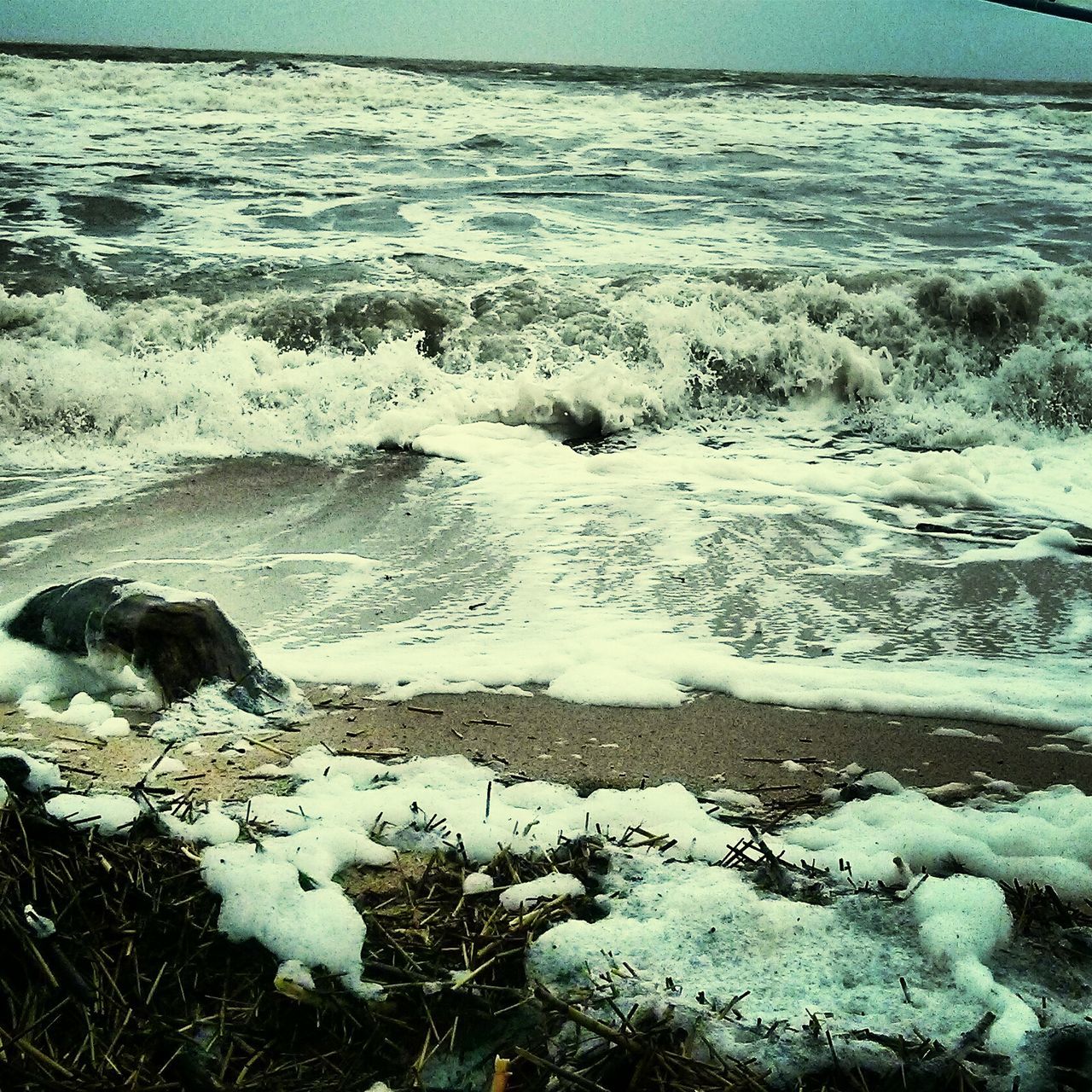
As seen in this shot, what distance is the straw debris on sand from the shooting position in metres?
0.78

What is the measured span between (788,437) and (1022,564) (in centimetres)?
142

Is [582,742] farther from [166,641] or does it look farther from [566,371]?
[566,371]

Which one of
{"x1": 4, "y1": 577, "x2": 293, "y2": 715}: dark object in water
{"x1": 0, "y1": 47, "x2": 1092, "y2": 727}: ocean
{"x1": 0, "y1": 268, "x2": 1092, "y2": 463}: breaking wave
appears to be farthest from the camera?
{"x1": 0, "y1": 268, "x2": 1092, "y2": 463}: breaking wave

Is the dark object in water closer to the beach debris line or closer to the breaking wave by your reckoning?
→ the beach debris line

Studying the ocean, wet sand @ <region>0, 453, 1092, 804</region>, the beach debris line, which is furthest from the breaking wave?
the beach debris line

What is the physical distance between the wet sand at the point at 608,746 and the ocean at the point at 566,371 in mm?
88

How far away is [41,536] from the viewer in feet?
8.68

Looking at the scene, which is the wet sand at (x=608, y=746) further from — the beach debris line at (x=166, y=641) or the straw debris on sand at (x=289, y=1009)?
the straw debris on sand at (x=289, y=1009)

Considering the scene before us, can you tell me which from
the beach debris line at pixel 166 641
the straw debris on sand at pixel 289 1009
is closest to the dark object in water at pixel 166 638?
the beach debris line at pixel 166 641

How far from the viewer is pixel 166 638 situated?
1619mm

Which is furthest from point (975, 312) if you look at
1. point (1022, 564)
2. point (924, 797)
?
point (924, 797)

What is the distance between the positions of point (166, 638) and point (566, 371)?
2.90 m

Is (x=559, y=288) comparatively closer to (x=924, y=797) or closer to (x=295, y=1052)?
(x=924, y=797)

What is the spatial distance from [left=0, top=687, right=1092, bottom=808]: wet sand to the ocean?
9 cm
